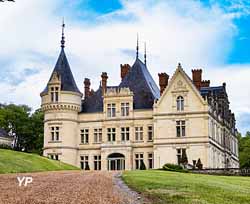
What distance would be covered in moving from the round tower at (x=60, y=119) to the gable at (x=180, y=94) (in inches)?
375

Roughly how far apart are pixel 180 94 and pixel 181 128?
3.48m

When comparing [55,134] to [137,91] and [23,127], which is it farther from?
[23,127]

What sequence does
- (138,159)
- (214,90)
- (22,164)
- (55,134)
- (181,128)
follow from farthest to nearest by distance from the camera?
(214,90), (55,134), (138,159), (181,128), (22,164)

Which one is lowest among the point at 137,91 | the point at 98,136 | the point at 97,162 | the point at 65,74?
the point at 97,162

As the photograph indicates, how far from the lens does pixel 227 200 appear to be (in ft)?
49.8

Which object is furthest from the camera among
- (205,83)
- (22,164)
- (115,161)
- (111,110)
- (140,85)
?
(205,83)

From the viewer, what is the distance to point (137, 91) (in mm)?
59875

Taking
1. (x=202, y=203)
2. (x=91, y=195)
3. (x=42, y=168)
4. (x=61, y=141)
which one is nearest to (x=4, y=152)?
(x=42, y=168)

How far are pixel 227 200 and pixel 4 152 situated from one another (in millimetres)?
27355

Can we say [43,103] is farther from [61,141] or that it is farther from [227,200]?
[227,200]

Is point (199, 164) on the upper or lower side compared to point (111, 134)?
lower

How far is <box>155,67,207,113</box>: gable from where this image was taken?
55094mm

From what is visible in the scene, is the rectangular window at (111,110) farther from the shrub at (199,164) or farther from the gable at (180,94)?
the shrub at (199,164)

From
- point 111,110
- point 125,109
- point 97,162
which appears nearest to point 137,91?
point 125,109
